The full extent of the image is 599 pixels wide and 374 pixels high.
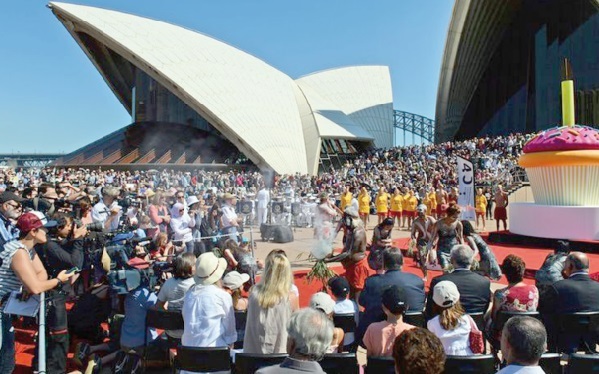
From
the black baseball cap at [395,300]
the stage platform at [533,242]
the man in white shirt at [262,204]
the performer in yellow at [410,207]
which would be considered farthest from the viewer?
the man in white shirt at [262,204]

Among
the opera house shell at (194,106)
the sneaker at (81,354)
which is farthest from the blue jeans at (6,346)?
the opera house shell at (194,106)

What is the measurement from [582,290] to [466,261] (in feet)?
3.11

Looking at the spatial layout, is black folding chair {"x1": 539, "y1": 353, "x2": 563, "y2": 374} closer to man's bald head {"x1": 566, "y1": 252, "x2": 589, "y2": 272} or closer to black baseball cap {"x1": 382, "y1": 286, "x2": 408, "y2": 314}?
black baseball cap {"x1": 382, "y1": 286, "x2": 408, "y2": 314}

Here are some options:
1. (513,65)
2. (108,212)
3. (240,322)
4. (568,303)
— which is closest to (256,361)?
(240,322)

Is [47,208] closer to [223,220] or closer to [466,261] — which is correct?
[223,220]

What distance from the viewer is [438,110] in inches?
1668

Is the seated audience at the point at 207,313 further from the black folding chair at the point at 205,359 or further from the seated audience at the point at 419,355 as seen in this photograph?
the seated audience at the point at 419,355

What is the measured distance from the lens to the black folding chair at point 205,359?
3.26 m

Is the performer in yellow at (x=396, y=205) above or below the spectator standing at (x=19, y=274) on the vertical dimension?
above

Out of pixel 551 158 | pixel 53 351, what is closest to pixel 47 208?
pixel 53 351

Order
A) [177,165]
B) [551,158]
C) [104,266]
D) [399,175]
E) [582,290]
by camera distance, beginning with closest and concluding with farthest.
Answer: [582,290] → [104,266] → [551,158] → [399,175] → [177,165]

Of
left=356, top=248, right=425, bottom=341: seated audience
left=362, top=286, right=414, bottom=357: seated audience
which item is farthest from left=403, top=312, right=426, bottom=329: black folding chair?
left=362, top=286, right=414, bottom=357: seated audience

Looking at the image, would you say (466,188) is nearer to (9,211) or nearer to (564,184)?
(564,184)

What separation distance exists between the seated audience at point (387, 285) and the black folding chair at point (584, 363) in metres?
1.36
